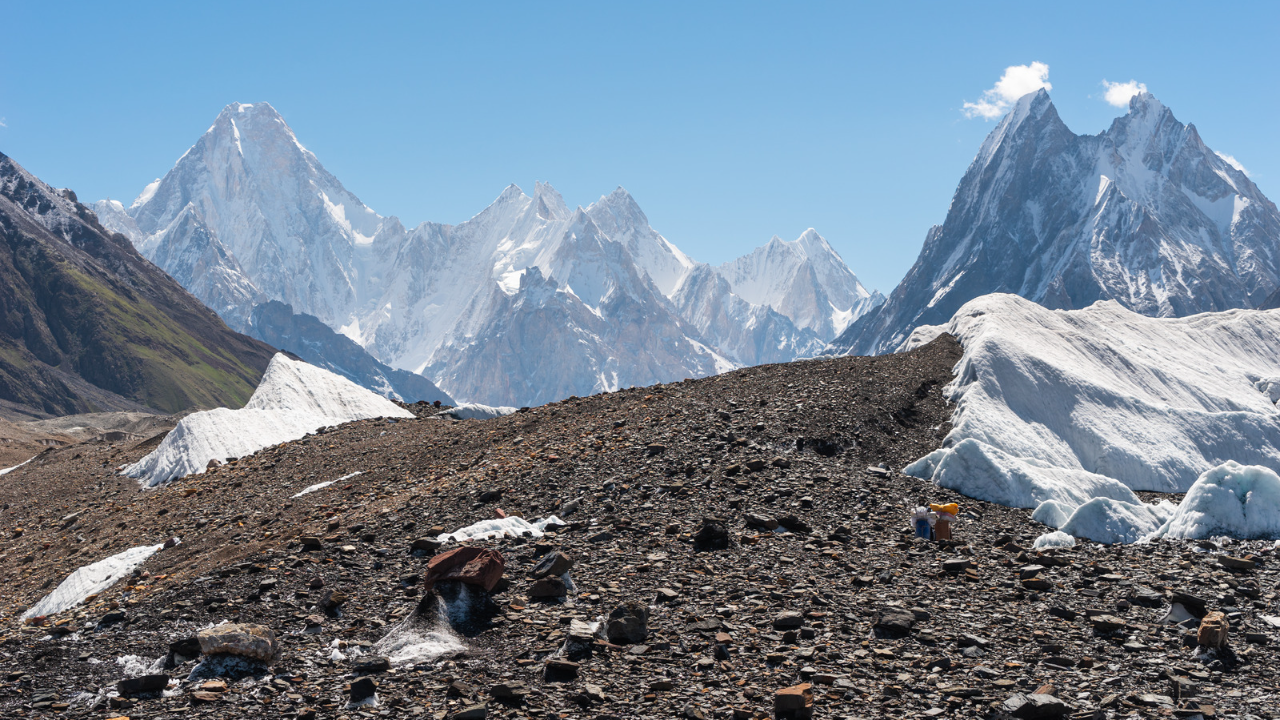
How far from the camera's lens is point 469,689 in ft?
35.4

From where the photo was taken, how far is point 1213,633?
11.7m

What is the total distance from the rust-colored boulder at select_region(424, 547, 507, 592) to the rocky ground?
1.01 feet

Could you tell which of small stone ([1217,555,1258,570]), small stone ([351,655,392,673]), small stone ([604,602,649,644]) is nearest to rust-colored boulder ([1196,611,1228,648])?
small stone ([1217,555,1258,570])

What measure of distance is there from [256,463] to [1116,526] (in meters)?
27.5

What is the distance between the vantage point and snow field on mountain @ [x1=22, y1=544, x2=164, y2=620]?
59.8 feet

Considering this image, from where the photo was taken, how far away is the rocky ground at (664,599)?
10672 mm

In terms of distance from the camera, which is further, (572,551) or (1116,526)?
(1116,526)

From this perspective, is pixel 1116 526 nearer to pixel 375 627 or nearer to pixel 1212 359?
pixel 375 627

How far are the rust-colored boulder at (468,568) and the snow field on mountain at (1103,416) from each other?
44.5 feet

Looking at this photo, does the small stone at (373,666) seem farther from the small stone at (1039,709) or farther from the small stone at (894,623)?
the small stone at (1039,709)

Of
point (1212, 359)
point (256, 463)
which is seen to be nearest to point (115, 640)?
point (256, 463)

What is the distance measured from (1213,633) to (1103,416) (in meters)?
18.9

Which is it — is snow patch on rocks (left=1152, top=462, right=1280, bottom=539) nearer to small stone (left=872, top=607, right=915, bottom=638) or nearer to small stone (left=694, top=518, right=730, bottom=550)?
small stone (left=872, top=607, right=915, bottom=638)

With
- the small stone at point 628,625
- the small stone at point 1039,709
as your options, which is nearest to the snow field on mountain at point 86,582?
the small stone at point 628,625
